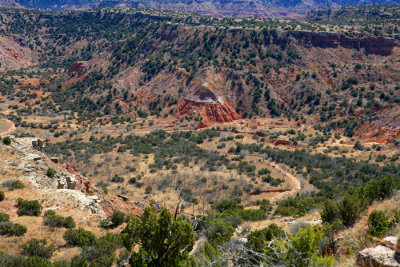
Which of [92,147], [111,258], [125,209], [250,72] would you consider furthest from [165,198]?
[250,72]

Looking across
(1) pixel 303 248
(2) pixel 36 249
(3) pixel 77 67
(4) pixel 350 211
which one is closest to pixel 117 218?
(2) pixel 36 249

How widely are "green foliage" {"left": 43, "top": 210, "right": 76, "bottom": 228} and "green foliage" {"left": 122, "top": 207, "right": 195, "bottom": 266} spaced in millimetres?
6867

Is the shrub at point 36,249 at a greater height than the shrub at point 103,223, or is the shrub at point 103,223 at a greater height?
the shrub at point 36,249

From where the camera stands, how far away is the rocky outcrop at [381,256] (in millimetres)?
6523

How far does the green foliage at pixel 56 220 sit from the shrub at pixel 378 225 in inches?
545

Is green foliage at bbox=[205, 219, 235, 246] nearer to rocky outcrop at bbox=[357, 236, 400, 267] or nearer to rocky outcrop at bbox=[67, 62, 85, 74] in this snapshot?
rocky outcrop at bbox=[357, 236, 400, 267]

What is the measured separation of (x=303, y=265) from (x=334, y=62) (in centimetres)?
6495

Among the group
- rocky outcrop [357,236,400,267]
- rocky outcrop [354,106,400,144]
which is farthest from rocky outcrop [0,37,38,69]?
rocky outcrop [357,236,400,267]

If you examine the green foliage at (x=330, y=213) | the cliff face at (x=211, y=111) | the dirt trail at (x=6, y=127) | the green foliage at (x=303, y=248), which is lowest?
the dirt trail at (x=6, y=127)

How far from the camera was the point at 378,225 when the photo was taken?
8.98m

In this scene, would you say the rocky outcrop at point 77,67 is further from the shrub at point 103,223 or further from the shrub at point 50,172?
the shrub at point 103,223

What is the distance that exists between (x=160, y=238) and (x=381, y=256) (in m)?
6.18

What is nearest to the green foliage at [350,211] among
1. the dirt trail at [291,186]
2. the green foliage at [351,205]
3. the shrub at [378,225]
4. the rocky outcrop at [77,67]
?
→ the green foliage at [351,205]

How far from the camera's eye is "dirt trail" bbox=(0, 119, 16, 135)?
4884 cm
